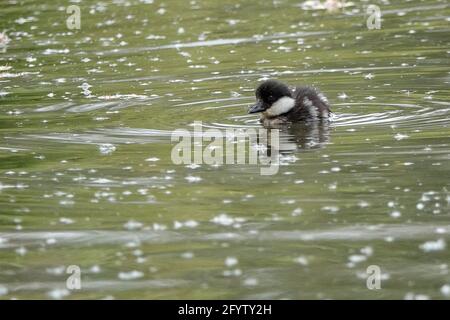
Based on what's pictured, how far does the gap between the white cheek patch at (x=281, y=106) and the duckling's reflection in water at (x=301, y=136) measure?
142 mm

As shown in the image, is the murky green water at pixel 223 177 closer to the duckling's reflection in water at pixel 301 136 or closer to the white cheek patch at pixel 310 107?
the duckling's reflection in water at pixel 301 136

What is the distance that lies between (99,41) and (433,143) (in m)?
9.36

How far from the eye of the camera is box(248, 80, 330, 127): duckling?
11867mm

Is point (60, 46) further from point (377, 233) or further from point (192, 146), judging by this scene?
point (377, 233)

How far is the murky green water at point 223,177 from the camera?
718 cm

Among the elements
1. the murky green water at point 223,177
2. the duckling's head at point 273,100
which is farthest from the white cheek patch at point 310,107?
the murky green water at point 223,177

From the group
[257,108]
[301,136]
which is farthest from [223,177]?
[257,108]

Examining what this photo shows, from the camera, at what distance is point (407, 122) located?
1118 centimetres

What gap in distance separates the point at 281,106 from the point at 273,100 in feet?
0.48

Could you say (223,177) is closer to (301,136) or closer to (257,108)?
(301,136)

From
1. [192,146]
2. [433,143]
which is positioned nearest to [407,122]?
[433,143]

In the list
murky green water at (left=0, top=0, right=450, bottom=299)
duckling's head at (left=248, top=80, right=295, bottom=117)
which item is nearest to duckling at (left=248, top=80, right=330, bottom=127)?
duckling's head at (left=248, top=80, right=295, bottom=117)

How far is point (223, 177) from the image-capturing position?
9406 millimetres

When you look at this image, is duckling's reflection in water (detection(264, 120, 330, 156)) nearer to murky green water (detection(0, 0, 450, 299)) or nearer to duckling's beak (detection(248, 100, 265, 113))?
murky green water (detection(0, 0, 450, 299))
